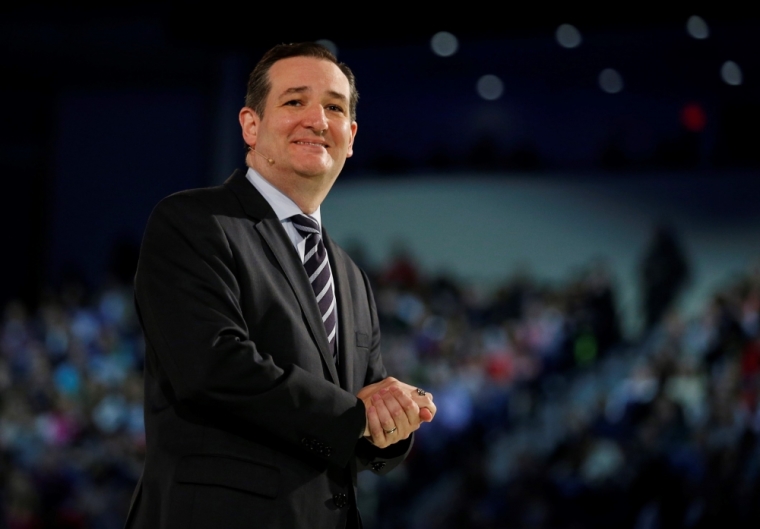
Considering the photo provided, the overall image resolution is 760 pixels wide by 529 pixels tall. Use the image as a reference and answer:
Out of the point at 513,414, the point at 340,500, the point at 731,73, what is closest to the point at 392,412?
the point at 340,500

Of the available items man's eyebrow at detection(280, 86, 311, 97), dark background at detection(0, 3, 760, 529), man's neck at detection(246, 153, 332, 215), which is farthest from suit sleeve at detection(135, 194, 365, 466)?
dark background at detection(0, 3, 760, 529)

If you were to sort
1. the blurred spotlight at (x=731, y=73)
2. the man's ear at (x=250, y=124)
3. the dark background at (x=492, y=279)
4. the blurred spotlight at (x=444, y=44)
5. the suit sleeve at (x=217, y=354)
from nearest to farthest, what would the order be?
the suit sleeve at (x=217, y=354)
the man's ear at (x=250, y=124)
the dark background at (x=492, y=279)
the blurred spotlight at (x=444, y=44)
the blurred spotlight at (x=731, y=73)

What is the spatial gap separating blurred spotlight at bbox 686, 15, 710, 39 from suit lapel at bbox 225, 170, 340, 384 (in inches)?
309

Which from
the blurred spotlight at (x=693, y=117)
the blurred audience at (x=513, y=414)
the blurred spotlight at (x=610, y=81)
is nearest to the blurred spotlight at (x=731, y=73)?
the blurred spotlight at (x=693, y=117)

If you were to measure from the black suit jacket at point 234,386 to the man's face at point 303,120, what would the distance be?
0.49 feet

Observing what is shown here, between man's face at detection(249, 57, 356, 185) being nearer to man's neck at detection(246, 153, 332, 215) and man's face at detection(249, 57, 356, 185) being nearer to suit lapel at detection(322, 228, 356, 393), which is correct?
man's neck at detection(246, 153, 332, 215)

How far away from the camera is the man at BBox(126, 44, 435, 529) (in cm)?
156

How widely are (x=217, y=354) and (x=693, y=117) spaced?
367 inches

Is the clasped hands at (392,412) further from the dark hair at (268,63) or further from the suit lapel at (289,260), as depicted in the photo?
the dark hair at (268,63)

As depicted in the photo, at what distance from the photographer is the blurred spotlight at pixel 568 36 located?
917cm

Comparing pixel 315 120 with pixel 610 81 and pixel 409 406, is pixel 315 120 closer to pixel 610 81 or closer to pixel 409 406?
pixel 409 406

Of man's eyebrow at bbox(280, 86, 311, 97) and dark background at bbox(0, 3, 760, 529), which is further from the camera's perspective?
dark background at bbox(0, 3, 760, 529)

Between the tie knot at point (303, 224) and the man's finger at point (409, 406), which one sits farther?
the tie knot at point (303, 224)

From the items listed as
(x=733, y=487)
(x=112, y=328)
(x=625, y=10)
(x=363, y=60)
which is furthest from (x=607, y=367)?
(x=112, y=328)
